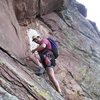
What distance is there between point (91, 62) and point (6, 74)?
1043 centimetres

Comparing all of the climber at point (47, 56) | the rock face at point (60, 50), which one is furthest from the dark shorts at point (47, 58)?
the rock face at point (60, 50)

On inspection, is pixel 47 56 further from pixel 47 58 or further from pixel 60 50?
pixel 60 50

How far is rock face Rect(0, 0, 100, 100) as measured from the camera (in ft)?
31.6

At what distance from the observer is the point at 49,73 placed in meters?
13.9

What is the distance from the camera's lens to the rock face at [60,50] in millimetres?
9625

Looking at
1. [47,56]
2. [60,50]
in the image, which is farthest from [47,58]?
[60,50]

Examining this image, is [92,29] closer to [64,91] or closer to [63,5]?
[63,5]

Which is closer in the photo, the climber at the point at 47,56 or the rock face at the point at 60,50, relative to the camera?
the rock face at the point at 60,50

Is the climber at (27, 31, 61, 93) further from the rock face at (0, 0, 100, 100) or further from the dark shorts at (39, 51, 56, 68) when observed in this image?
the rock face at (0, 0, 100, 100)

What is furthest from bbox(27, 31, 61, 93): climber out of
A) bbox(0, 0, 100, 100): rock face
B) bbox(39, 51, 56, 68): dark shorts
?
bbox(0, 0, 100, 100): rock face

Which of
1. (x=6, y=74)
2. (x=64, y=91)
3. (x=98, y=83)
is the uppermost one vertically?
(x=6, y=74)

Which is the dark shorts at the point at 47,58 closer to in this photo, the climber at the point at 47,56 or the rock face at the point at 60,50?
the climber at the point at 47,56

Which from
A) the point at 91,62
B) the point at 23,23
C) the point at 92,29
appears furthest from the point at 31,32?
the point at 92,29

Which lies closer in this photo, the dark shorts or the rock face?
the rock face
